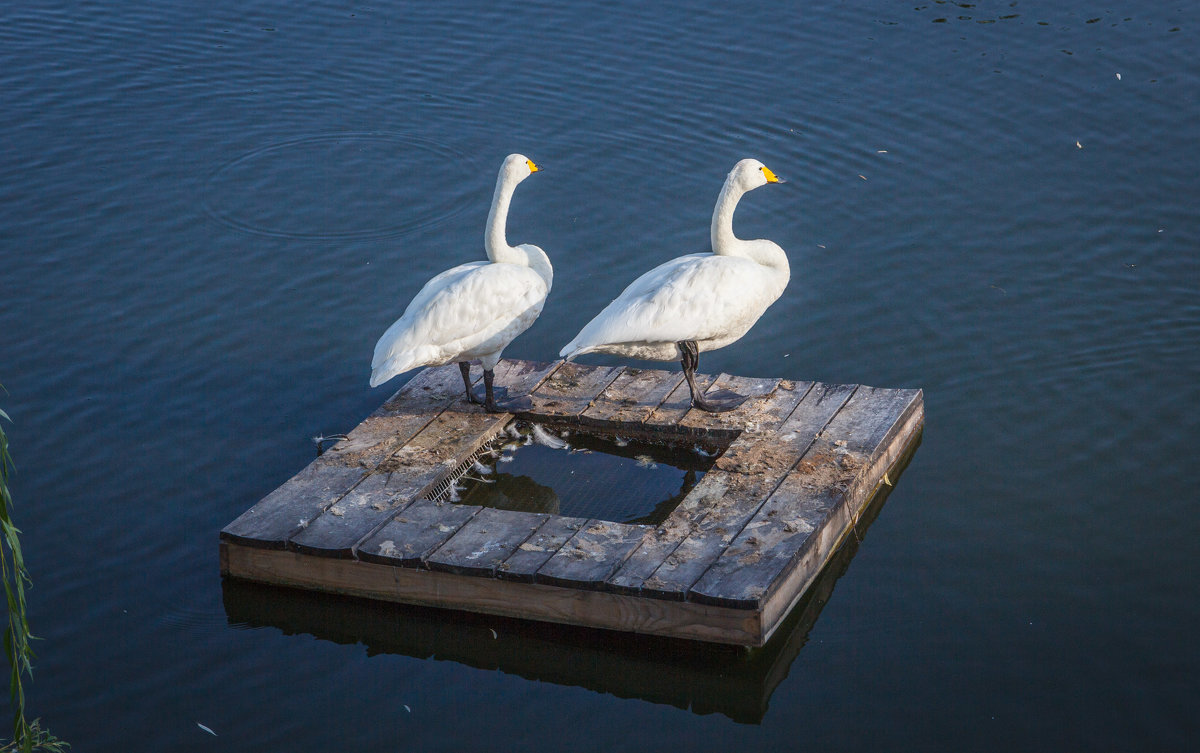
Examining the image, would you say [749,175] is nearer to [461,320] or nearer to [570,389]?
[570,389]

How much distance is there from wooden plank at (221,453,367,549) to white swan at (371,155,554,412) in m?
0.57

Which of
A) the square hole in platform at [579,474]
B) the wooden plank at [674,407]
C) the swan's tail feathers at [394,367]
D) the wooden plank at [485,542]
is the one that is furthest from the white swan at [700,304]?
the wooden plank at [485,542]

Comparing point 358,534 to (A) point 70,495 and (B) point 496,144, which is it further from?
(B) point 496,144

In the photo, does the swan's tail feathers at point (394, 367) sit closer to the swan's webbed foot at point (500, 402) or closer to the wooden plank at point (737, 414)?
the swan's webbed foot at point (500, 402)

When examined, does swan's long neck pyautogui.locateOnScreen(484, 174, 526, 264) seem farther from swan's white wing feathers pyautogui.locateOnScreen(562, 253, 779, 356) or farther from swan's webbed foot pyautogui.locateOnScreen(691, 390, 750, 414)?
swan's webbed foot pyautogui.locateOnScreen(691, 390, 750, 414)

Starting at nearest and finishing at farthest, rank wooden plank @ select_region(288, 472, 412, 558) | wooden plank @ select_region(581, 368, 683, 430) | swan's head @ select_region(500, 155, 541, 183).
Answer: wooden plank @ select_region(288, 472, 412, 558), wooden plank @ select_region(581, 368, 683, 430), swan's head @ select_region(500, 155, 541, 183)

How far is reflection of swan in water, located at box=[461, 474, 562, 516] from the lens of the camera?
7727 millimetres

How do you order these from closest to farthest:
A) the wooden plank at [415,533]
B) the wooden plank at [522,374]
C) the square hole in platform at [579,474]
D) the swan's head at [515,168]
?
the wooden plank at [415,533] < the square hole in platform at [579,474] < the swan's head at [515,168] < the wooden plank at [522,374]

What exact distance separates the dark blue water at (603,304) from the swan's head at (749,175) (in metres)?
1.49

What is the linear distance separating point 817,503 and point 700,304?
1488mm

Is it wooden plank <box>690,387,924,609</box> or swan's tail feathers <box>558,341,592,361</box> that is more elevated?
swan's tail feathers <box>558,341,592,361</box>

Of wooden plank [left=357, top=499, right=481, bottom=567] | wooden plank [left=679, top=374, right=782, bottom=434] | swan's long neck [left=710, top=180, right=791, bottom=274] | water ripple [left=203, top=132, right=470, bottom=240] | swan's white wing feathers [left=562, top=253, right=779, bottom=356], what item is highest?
swan's long neck [left=710, top=180, right=791, bottom=274]

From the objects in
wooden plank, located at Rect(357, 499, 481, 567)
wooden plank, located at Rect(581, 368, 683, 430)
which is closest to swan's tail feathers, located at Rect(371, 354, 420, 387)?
wooden plank, located at Rect(357, 499, 481, 567)

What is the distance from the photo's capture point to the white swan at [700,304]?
304 inches
